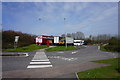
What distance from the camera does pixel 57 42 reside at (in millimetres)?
40625

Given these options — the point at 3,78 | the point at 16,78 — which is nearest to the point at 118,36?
the point at 16,78

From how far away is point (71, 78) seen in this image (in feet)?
18.1

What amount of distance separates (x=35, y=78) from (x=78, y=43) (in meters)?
42.4

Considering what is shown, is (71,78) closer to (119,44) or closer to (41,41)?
(119,44)

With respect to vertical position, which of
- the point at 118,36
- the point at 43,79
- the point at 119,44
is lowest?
the point at 43,79

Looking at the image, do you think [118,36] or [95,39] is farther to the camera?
[95,39]

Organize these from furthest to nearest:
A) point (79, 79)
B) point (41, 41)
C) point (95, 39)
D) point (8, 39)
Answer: point (95, 39) < point (41, 41) < point (8, 39) < point (79, 79)

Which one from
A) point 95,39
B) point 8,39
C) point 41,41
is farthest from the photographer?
point 95,39

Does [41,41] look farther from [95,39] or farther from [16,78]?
[95,39]

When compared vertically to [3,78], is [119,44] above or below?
above

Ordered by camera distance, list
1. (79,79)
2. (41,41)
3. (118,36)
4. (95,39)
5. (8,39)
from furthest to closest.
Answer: (95,39), (41,41), (8,39), (79,79), (118,36)

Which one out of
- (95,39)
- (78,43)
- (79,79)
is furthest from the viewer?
(95,39)

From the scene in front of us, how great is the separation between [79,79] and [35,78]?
2.41 metres

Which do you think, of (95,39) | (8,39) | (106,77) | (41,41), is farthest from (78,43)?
(106,77)
